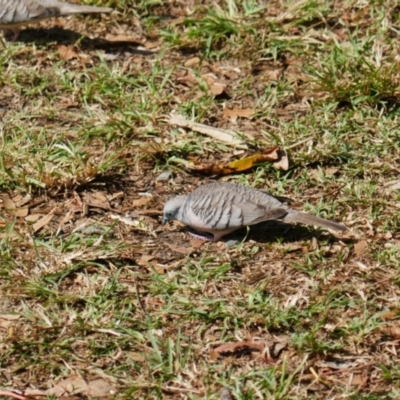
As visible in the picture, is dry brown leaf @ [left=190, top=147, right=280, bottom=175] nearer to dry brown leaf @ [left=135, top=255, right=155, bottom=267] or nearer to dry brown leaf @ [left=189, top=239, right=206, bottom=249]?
dry brown leaf @ [left=189, top=239, right=206, bottom=249]

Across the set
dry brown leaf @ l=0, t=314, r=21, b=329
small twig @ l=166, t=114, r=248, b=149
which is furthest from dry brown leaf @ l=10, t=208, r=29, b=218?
small twig @ l=166, t=114, r=248, b=149

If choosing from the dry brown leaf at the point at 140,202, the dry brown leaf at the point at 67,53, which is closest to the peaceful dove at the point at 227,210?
the dry brown leaf at the point at 140,202

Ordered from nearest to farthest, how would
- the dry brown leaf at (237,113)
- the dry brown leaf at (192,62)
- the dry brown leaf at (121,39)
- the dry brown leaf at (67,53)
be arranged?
the dry brown leaf at (237,113) < the dry brown leaf at (192,62) < the dry brown leaf at (67,53) < the dry brown leaf at (121,39)

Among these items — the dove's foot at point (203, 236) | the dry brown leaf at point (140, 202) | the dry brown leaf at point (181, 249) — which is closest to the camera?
the dry brown leaf at point (181, 249)

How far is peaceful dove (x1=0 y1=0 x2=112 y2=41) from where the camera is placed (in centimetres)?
944

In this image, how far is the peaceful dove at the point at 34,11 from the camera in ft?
31.0

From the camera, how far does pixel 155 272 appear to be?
658 centimetres

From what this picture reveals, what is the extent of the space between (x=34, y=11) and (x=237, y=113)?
8.16ft

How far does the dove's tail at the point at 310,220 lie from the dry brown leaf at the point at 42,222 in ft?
5.41

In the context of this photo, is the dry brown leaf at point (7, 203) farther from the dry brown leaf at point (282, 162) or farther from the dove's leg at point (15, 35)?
the dove's leg at point (15, 35)

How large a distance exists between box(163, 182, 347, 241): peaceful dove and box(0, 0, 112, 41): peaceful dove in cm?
307

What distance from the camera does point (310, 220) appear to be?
6.78m

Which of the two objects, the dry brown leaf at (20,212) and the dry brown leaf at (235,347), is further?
the dry brown leaf at (20,212)

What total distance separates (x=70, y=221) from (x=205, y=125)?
62.5 inches
